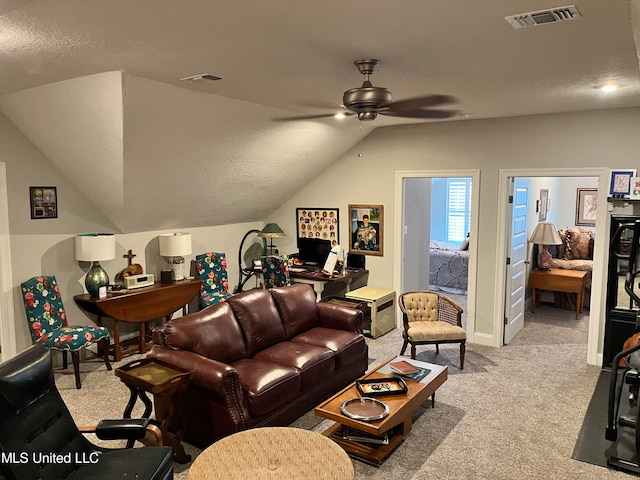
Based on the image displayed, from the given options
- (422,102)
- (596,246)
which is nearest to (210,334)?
(422,102)

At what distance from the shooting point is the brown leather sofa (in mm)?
3062

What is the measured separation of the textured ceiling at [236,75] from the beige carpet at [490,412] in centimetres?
189

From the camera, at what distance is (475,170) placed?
5.19 metres

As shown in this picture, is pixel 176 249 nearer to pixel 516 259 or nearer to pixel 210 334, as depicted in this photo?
pixel 210 334

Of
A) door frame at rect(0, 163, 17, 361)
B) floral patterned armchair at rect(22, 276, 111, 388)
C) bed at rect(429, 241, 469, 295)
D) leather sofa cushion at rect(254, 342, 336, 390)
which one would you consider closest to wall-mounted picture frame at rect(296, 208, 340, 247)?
bed at rect(429, 241, 469, 295)

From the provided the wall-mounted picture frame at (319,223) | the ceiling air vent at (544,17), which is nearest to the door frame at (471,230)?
the wall-mounted picture frame at (319,223)

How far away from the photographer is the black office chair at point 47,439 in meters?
2.09

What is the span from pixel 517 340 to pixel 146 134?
175 inches

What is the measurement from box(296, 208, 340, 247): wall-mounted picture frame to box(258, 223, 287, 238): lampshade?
28 cm

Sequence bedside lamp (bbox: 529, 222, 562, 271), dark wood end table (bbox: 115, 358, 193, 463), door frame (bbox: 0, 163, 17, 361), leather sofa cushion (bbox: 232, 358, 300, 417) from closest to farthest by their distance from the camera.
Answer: dark wood end table (bbox: 115, 358, 193, 463)
leather sofa cushion (bbox: 232, 358, 300, 417)
door frame (bbox: 0, 163, 17, 361)
bedside lamp (bbox: 529, 222, 562, 271)

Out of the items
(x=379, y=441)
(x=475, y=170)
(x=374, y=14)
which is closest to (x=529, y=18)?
(x=374, y=14)

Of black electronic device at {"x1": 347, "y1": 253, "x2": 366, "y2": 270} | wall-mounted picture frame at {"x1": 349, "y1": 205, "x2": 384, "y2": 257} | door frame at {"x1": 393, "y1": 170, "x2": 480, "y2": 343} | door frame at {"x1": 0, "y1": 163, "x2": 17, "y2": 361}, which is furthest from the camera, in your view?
black electronic device at {"x1": 347, "y1": 253, "x2": 366, "y2": 270}

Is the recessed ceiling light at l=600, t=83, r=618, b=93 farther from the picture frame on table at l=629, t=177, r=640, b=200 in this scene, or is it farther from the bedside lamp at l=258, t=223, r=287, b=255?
the bedside lamp at l=258, t=223, r=287, b=255

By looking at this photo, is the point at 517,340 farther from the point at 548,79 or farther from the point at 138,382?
the point at 138,382
